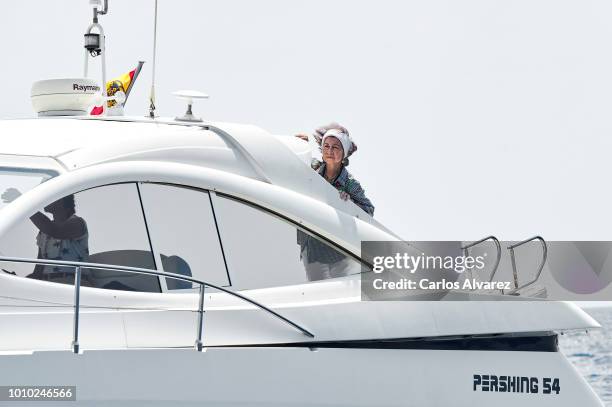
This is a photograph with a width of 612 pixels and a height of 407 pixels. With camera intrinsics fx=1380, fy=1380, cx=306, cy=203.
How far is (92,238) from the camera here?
8312 millimetres

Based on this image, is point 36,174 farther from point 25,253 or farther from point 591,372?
point 591,372

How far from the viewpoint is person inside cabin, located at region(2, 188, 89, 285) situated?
26.5 feet

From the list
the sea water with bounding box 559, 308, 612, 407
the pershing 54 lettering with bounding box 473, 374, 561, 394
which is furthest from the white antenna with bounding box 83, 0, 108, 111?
the sea water with bounding box 559, 308, 612, 407

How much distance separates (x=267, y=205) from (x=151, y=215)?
0.79 m

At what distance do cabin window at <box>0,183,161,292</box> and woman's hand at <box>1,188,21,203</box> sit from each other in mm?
442

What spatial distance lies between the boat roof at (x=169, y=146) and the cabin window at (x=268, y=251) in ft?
1.35

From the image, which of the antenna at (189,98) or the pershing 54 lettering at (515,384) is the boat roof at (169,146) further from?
the pershing 54 lettering at (515,384)

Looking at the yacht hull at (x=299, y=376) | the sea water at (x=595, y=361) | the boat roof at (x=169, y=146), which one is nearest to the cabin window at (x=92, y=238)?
the boat roof at (x=169, y=146)

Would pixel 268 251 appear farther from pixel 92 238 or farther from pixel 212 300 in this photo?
pixel 92 238

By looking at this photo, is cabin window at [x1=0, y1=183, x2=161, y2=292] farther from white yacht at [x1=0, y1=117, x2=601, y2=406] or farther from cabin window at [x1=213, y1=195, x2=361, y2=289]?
cabin window at [x1=213, y1=195, x2=361, y2=289]

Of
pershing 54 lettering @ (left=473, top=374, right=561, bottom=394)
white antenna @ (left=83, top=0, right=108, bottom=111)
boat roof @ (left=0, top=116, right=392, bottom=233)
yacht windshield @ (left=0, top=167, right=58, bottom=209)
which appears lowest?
pershing 54 lettering @ (left=473, top=374, right=561, bottom=394)

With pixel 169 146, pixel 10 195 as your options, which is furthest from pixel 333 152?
pixel 10 195

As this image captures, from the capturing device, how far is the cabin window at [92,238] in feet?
26.5

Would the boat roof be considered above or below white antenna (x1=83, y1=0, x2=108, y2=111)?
below
